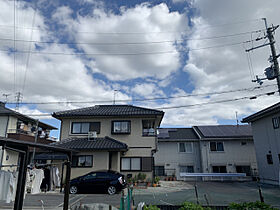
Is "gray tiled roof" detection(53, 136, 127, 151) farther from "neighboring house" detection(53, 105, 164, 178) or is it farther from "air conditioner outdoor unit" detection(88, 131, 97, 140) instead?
"air conditioner outdoor unit" detection(88, 131, 97, 140)

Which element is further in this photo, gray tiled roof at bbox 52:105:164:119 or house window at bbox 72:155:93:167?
gray tiled roof at bbox 52:105:164:119

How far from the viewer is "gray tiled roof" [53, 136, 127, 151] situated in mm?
14289

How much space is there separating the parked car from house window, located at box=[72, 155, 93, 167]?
3060 mm

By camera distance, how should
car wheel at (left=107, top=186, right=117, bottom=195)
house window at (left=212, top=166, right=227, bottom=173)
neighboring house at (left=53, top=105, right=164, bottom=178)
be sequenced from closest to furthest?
car wheel at (left=107, top=186, right=117, bottom=195), neighboring house at (left=53, top=105, right=164, bottom=178), house window at (left=212, top=166, right=227, bottom=173)

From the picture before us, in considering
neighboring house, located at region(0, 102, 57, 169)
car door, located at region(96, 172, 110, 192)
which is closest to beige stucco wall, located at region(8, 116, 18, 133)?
neighboring house, located at region(0, 102, 57, 169)

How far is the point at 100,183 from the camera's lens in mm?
11367

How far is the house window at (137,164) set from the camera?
15.3 metres

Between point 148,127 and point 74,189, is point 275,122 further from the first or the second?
point 74,189

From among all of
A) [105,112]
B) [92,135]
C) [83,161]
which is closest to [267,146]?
[105,112]

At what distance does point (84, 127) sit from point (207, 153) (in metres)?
14.2

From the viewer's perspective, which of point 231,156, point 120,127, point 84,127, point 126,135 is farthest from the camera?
point 231,156

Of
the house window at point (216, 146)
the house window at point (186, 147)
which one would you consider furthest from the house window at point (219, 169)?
the house window at point (186, 147)

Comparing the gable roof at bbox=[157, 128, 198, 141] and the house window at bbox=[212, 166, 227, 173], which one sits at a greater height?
the gable roof at bbox=[157, 128, 198, 141]

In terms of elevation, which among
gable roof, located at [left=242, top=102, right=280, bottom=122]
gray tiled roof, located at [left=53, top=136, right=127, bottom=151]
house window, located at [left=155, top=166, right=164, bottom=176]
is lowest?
house window, located at [left=155, top=166, right=164, bottom=176]
